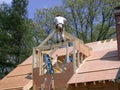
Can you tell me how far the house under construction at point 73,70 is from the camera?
1416cm

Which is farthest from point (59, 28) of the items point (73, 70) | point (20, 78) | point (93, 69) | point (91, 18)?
point (91, 18)

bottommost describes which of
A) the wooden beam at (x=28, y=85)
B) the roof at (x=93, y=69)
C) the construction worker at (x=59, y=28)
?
the wooden beam at (x=28, y=85)

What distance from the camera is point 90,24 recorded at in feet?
107

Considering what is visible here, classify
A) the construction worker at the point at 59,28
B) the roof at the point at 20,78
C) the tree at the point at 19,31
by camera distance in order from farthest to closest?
the tree at the point at 19,31, the roof at the point at 20,78, the construction worker at the point at 59,28

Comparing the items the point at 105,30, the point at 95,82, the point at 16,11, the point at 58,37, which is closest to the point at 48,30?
the point at 105,30

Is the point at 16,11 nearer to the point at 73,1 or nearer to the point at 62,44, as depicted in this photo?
the point at 73,1

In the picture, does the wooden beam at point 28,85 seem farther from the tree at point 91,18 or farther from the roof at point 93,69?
the tree at point 91,18

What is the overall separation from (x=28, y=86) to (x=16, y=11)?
1169 cm

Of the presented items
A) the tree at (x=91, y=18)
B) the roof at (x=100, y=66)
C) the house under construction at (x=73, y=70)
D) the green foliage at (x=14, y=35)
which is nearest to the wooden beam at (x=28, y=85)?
the house under construction at (x=73, y=70)

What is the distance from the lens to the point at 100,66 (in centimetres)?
1488

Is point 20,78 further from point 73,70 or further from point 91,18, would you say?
point 91,18

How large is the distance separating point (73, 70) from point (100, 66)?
3.92 feet


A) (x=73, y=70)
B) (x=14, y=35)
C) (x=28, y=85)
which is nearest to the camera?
(x=73, y=70)

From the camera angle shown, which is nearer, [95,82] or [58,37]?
[95,82]
